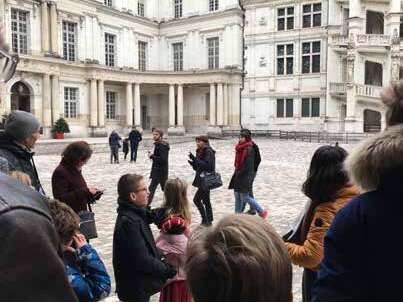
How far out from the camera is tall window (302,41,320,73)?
38156mm

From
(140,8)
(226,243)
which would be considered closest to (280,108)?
(140,8)

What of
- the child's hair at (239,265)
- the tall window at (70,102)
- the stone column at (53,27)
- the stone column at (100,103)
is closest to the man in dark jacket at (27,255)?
the child's hair at (239,265)

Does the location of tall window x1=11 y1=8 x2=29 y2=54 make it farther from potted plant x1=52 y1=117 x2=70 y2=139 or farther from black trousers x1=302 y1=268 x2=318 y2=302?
black trousers x1=302 y1=268 x2=318 y2=302

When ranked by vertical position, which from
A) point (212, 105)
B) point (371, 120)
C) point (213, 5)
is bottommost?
point (371, 120)

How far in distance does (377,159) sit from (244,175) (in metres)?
7.35

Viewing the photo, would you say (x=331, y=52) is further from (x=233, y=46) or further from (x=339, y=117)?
(x=233, y=46)

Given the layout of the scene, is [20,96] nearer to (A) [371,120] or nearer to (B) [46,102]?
(B) [46,102]

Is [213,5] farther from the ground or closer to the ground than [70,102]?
farther from the ground

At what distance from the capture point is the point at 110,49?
41.4 meters

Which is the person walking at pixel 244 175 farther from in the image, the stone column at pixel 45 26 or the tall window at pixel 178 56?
the tall window at pixel 178 56

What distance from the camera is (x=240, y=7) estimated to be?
41.4 m

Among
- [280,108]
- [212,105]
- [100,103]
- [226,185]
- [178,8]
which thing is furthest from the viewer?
[178,8]

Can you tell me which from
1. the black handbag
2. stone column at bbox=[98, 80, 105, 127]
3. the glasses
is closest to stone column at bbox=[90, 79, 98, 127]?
stone column at bbox=[98, 80, 105, 127]

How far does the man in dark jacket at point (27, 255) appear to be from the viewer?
93 centimetres
